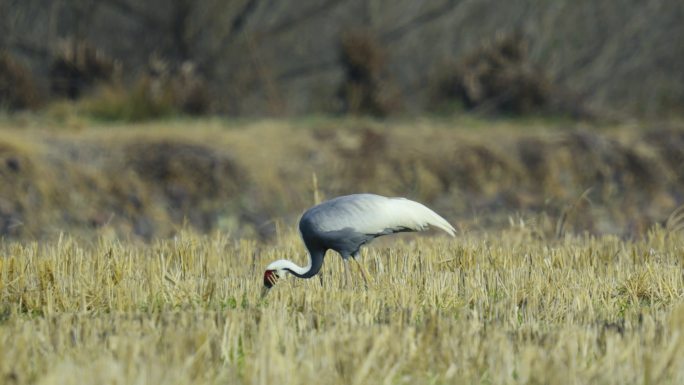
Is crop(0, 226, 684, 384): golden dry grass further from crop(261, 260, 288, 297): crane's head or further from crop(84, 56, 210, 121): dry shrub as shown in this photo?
crop(84, 56, 210, 121): dry shrub

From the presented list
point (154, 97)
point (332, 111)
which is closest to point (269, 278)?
point (154, 97)

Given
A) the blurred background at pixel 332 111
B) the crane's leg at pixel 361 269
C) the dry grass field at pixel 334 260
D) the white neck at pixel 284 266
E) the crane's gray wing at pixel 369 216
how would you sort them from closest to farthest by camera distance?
the dry grass field at pixel 334 260
the white neck at pixel 284 266
the crane's leg at pixel 361 269
the crane's gray wing at pixel 369 216
the blurred background at pixel 332 111

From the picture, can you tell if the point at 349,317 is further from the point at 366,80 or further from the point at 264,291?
the point at 366,80

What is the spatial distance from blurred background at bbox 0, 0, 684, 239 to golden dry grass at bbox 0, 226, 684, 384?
230 cm

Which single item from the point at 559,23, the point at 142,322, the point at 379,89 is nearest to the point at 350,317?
the point at 142,322

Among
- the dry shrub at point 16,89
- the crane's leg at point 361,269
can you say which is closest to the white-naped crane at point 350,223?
the crane's leg at point 361,269

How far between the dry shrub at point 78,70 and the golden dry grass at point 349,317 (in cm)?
777

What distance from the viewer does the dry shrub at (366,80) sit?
53.1 ft

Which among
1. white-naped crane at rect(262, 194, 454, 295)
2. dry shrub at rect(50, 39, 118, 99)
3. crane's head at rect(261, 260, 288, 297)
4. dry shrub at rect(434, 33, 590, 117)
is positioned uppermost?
dry shrub at rect(50, 39, 118, 99)

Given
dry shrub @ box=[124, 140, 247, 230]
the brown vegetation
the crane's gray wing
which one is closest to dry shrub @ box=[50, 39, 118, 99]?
the brown vegetation

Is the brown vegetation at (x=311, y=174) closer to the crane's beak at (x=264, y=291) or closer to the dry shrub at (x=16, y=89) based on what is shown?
the dry shrub at (x=16, y=89)

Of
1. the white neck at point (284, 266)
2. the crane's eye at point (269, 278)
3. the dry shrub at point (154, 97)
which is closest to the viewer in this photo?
the crane's eye at point (269, 278)

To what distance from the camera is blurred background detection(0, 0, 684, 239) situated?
42.2 ft

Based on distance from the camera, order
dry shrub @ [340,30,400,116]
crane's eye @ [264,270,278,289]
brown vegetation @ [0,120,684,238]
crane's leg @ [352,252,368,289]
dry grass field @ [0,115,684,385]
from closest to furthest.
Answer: dry grass field @ [0,115,684,385]
crane's eye @ [264,270,278,289]
crane's leg @ [352,252,368,289]
brown vegetation @ [0,120,684,238]
dry shrub @ [340,30,400,116]
